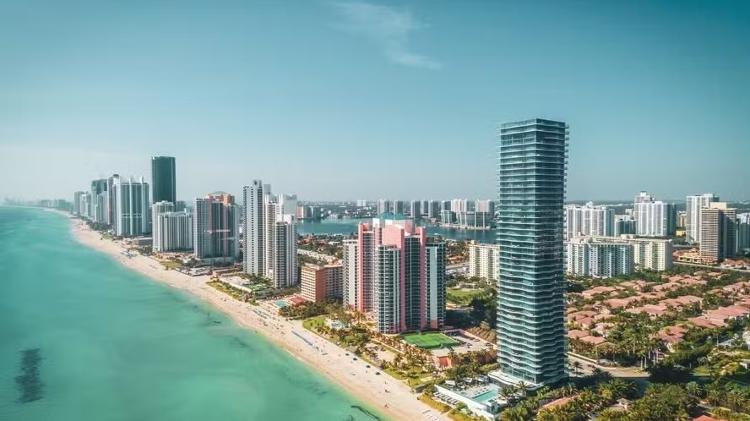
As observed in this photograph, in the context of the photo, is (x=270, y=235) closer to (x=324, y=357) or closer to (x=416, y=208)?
(x=324, y=357)

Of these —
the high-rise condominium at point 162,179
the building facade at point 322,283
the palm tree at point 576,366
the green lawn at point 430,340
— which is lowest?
the palm tree at point 576,366

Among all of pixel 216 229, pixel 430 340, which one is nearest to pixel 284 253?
pixel 216 229

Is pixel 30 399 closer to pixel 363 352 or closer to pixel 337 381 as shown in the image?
pixel 337 381

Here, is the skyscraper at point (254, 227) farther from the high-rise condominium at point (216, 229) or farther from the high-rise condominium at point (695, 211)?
the high-rise condominium at point (695, 211)

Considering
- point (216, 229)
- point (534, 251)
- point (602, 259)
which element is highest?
point (534, 251)

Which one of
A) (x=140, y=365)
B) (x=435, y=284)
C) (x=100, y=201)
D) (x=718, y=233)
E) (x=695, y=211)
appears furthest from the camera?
(x=100, y=201)

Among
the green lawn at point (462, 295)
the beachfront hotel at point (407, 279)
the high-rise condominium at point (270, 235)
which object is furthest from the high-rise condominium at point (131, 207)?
the beachfront hotel at point (407, 279)

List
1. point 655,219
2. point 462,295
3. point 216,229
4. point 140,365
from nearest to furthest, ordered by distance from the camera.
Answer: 1. point 140,365
2. point 462,295
3. point 216,229
4. point 655,219
